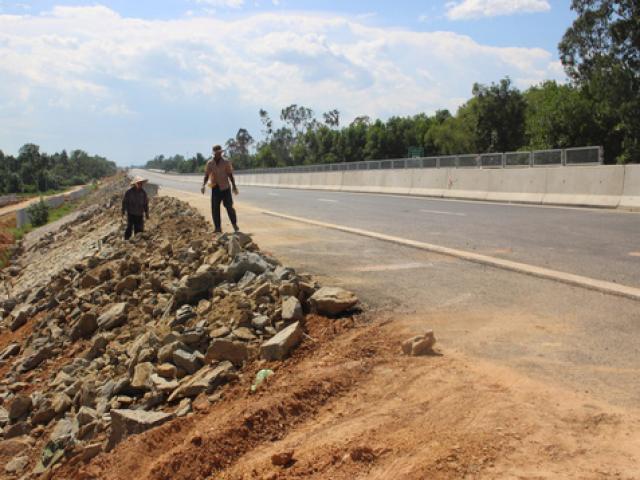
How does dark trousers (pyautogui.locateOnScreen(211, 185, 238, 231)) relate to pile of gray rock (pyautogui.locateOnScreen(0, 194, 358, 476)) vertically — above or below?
above

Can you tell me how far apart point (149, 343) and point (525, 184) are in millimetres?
16043

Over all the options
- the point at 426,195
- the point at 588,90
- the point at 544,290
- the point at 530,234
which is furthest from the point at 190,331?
the point at 588,90

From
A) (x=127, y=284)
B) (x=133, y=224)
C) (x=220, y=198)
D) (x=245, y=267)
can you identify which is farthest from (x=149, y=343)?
(x=133, y=224)

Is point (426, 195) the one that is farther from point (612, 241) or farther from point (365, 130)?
point (365, 130)

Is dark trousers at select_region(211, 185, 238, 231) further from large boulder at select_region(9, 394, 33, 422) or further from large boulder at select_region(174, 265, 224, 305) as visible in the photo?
large boulder at select_region(9, 394, 33, 422)

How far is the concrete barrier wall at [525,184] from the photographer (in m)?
16.8

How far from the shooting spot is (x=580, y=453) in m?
3.27

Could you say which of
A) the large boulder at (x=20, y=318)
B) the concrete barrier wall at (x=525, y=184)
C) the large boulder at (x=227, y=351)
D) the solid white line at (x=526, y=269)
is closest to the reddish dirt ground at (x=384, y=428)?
the large boulder at (x=227, y=351)

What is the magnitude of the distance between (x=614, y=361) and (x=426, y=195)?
21.9m

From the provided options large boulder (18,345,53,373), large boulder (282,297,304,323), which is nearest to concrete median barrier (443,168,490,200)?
large boulder (18,345,53,373)

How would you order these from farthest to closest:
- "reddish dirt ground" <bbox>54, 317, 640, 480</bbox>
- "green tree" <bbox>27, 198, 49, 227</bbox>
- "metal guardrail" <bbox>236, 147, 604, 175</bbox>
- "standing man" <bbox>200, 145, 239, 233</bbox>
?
"green tree" <bbox>27, 198, 49, 227</bbox>, "metal guardrail" <bbox>236, 147, 604, 175</bbox>, "standing man" <bbox>200, 145, 239, 233</bbox>, "reddish dirt ground" <bbox>54, 317, 640, 480</bbox>

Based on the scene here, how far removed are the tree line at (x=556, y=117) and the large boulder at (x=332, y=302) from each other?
134ft

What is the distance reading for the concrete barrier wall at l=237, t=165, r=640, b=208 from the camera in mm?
16812

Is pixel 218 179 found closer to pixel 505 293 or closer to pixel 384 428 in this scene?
pixel 505 293
